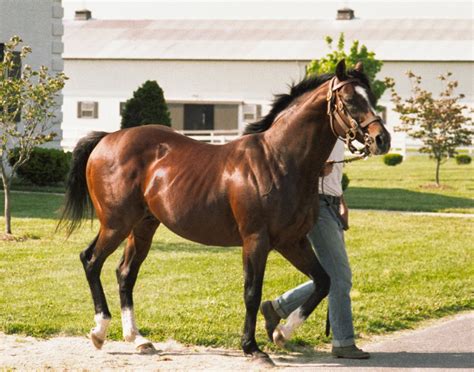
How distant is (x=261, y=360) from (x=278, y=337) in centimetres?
41

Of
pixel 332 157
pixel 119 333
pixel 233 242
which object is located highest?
pixel 332 157

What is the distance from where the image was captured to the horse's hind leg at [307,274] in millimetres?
8500

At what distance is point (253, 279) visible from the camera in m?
8.38

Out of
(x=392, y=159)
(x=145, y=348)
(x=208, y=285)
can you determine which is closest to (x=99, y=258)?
(x=145, y=348)

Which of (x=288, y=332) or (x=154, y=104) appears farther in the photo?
(x=154, y=104)

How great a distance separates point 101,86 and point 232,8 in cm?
1512

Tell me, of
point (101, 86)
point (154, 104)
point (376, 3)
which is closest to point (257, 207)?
point (154, 104)

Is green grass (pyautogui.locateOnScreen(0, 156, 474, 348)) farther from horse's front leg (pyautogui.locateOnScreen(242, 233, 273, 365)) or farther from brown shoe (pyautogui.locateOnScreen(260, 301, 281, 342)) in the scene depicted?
horse's front leg (pyautogui.locateOnScreen(242, 233, 273, 365))

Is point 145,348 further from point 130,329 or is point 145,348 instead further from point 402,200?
point 402,200

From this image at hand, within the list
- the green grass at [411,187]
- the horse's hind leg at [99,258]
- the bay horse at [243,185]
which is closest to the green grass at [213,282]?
the horse's hind leg at [99,258]

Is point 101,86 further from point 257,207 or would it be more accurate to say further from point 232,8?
point 257,207

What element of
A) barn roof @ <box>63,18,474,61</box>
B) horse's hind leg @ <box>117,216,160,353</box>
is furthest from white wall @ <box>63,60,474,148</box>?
horse's hind leg @ <box>117,216,160,353</box>

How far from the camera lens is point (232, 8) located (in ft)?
237

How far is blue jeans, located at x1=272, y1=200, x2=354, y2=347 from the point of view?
28.3ft
